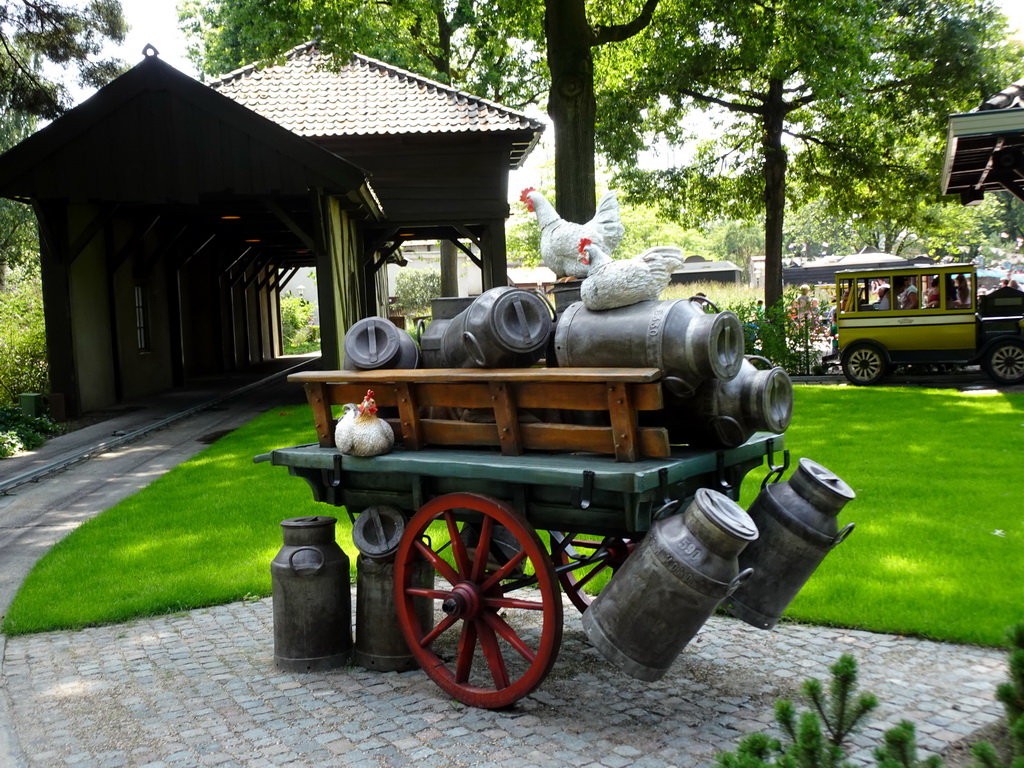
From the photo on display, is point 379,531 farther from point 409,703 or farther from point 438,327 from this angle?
point 438,327

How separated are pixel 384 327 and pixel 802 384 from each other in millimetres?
14700

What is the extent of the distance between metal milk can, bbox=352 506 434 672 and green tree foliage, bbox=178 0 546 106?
12.8 meters

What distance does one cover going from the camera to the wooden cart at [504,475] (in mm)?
3865

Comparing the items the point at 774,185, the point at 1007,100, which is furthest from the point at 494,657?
the point at 774,185

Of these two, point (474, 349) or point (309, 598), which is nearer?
point (474, 349)

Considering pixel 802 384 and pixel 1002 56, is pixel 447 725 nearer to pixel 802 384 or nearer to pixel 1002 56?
pixel 802 384

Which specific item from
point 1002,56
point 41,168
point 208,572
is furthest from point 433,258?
point 208,572

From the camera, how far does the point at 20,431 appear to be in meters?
12.9

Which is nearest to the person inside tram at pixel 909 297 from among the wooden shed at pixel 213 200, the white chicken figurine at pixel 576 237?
the wooden shed at pixel 213 200

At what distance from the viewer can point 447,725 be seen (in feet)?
13.5

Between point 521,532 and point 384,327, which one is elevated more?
point 384,327

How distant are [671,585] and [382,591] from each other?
1.75 m

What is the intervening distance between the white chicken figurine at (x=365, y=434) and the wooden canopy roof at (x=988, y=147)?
744 centimetres

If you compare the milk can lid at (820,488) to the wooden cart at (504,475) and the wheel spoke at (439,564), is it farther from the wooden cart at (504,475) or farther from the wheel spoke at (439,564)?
the wheel spoke at (439,564)
